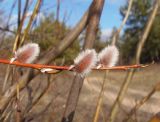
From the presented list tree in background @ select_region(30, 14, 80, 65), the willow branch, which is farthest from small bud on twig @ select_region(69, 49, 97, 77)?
tree in background @ select_region(30, 14, 80, 65)

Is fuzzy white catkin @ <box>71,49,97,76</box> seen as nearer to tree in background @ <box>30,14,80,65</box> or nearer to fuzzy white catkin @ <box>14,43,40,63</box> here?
fuzzy white catkin @ <box>14,43,40,63</box>

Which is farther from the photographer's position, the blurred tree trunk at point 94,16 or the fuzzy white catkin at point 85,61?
the blurred tree trunk at point 94,16

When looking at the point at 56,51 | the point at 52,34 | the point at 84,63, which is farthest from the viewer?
the point at 52,34

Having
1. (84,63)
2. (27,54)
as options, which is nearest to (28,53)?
(27,54)

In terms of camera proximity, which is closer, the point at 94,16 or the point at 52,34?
the point at 94,16

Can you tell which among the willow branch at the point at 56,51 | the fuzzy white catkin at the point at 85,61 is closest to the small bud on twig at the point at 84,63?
the fuzzy white catkin at the point at 85,61

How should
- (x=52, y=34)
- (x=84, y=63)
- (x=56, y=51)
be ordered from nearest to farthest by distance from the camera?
(x=84, y=63), (x=56, y=51), (x=52, y=34)

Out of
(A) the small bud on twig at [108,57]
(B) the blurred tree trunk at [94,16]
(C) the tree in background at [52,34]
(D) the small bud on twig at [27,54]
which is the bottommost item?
(C) the tree in background at [52,34]

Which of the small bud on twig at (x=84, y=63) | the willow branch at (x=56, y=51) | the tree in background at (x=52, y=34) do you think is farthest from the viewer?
the tree in background at (x=52, y=34)

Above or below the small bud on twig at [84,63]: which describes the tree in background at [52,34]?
below

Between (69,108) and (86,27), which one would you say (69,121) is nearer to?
(69,108)

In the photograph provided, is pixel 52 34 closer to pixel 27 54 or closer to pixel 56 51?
pixel 56 51

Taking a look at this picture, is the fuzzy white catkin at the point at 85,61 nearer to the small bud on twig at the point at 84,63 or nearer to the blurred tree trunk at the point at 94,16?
the small bud on twig at the point at 84,63
